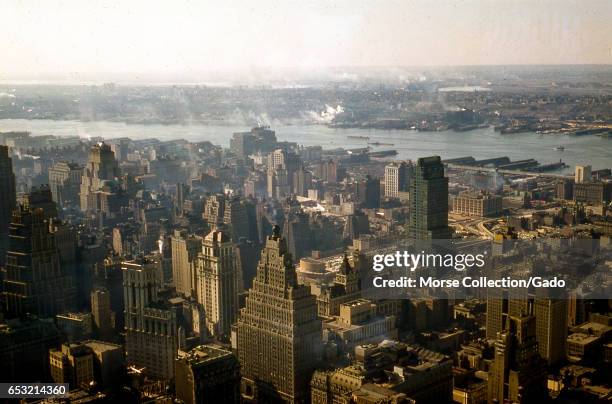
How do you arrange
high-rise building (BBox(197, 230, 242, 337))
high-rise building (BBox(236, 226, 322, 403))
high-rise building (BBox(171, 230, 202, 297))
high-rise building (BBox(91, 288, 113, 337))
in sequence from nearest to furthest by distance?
high-rise building (BBox(236, 226, 322, 403)) → high-rise building (BBox(91, 288, 113, 337)) → high-rise building (BBox(197, 230, 242, 337)) → high-rise building (BBox(171, 230, 202, 297))

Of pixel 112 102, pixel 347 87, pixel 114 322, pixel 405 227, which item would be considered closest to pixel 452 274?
pixel 405 227

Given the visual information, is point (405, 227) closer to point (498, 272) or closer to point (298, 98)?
point (498, 272)

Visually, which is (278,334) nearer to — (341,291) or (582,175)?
(341,291)

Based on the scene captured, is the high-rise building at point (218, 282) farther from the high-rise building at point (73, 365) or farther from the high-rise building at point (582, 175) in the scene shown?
the high-rise building at point (582, 175)

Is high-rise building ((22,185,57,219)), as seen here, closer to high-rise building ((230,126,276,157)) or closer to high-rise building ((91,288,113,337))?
high-rise building ((91,288,113,337))

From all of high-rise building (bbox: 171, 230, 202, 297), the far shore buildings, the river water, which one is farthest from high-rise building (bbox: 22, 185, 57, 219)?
the far shore buildings

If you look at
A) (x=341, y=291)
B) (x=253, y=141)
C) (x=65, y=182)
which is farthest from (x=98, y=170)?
(x=341, y=291)
